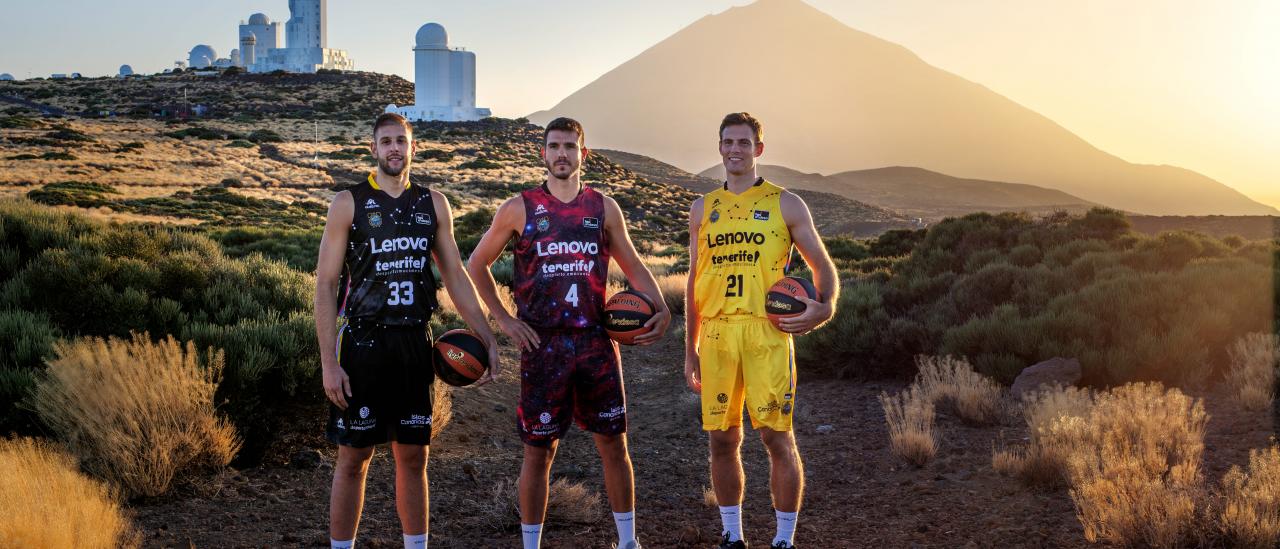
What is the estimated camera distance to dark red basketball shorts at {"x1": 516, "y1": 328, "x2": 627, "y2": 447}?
178 inches

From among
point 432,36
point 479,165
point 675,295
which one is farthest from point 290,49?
point 675,295

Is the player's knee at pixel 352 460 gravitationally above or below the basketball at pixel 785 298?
below

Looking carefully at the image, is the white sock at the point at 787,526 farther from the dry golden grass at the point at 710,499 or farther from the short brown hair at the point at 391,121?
the short brown hair at the point at 391,121

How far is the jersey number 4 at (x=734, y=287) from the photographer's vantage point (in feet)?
15.4

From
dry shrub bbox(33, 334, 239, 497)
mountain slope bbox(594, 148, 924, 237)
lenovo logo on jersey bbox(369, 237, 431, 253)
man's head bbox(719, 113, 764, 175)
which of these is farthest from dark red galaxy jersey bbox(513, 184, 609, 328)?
mountain slope bbox(594, 148, 924, 237)

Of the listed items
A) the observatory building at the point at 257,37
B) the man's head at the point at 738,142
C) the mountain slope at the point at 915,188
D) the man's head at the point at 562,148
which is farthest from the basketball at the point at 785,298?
the observatory building at the point at 257,37

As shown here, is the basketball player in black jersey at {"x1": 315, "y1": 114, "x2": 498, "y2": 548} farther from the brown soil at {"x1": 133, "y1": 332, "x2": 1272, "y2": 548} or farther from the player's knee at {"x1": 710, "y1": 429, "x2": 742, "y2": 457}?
the player's knee at {"x1": 710, "y1": 429, "x2": 742, "y2": 457}

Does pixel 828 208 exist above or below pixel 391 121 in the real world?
below

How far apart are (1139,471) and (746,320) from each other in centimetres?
276

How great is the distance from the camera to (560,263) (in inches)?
178

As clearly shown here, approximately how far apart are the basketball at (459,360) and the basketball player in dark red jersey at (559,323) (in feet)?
0.65

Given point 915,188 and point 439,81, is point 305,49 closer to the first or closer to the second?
point 439,81

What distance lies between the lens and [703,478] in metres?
7.17

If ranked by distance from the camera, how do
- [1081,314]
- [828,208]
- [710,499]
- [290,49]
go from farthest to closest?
1. [290,49]
2. [828,208]
3. [1081,314]
4. [710,499]
